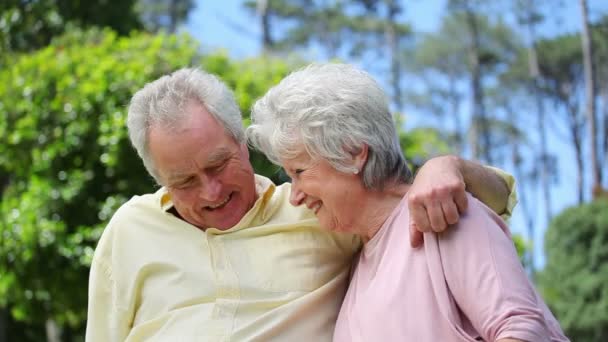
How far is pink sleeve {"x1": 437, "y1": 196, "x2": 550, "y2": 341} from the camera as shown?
1.83m

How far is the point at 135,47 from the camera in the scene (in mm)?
7457

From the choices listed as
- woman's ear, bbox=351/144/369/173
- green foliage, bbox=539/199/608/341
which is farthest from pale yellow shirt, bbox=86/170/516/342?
green foliage, bbox=539/199/608/341

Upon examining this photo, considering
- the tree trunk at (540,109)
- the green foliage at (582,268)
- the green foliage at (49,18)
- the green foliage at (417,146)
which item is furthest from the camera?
the tree trunk at (540,109)

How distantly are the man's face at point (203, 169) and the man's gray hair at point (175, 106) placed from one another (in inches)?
0.8

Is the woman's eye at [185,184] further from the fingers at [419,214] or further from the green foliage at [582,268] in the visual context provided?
the green foliage at [582,268]

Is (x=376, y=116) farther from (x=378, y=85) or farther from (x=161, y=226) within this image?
(x=161, y=226)

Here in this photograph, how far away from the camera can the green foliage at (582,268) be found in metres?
12.9

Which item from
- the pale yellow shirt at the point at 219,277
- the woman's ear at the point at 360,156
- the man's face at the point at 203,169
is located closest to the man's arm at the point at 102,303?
the pale yellow shirt at the point at 219,277

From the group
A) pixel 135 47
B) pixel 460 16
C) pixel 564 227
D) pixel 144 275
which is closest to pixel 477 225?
pixel 144 275

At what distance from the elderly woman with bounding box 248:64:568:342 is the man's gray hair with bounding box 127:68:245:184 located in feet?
0.47

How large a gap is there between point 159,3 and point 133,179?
3025cm

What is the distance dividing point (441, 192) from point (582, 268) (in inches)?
468

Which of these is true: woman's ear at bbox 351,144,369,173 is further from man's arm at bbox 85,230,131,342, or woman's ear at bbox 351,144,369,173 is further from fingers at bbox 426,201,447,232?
man's arm at bbox 85,230,131,342

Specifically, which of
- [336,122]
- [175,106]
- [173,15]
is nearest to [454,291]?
[336,122]
